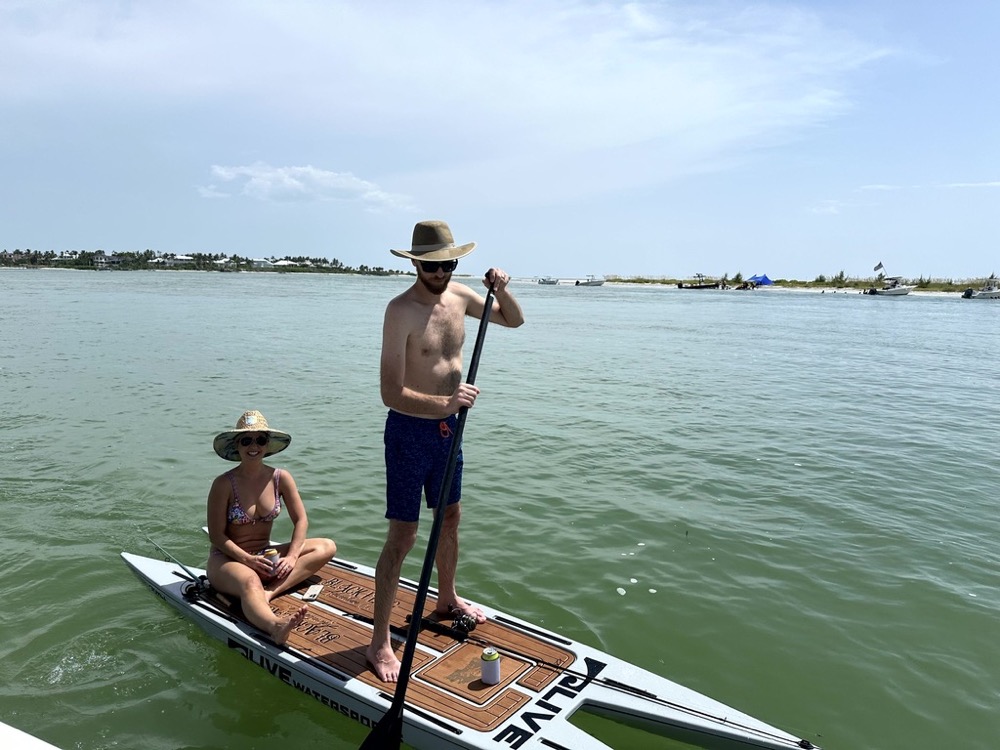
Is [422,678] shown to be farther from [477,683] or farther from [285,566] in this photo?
[285,566]

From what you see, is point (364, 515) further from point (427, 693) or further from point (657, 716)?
point (657, 716)

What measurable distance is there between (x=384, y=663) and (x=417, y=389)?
1.88m

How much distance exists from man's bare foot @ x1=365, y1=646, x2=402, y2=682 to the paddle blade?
0.44 metres

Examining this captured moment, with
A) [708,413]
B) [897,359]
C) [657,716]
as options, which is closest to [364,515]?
[657,716]

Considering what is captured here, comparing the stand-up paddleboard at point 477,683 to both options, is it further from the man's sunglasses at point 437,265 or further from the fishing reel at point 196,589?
the man's sunglasses at point 437,265

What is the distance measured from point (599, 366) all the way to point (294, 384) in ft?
33.1

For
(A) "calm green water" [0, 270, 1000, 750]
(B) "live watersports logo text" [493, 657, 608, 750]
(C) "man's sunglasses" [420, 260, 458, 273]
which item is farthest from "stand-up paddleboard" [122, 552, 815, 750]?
(C) "man's sunglasses" [420, 260, 458, 273]

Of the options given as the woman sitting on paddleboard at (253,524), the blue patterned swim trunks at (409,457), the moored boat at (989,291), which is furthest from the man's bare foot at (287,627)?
the moored boat at (989,291)

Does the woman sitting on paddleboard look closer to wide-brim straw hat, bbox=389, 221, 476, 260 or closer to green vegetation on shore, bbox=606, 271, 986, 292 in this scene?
wide-brim straw hat, bbox=389, 221, 476, 260

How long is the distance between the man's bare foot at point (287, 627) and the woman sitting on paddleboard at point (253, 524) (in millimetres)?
336

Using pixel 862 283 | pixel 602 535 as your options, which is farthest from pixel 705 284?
pixel 602 535

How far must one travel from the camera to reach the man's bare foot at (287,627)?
494cm

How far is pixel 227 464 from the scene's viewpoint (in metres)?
10.7

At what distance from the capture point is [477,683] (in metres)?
4.51
